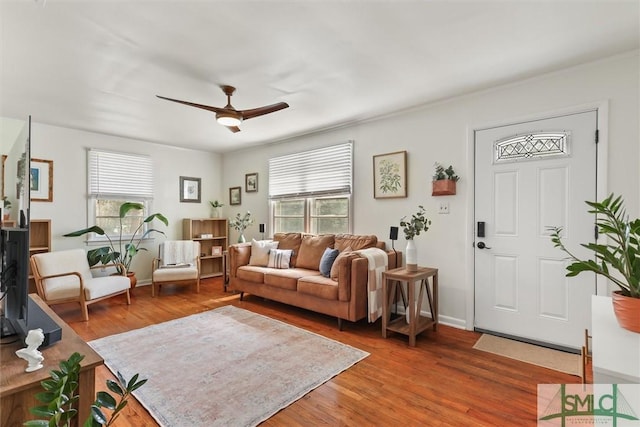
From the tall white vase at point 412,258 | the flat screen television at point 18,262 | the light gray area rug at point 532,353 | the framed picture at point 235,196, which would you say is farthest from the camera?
the framed picture at point 235,196

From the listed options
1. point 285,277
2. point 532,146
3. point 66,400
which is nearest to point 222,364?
point 285,277

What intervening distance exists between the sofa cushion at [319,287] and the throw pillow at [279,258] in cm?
73

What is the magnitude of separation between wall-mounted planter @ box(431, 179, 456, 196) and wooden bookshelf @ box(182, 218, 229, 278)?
4.00 meters

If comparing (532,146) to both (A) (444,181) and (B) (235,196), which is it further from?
(B) (235,196)

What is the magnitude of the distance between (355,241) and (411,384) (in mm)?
1961

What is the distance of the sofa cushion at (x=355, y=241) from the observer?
12.7 feet

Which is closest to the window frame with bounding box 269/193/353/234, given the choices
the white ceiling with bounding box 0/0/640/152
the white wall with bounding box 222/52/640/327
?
the white wall with bounding box 222/52/640/327

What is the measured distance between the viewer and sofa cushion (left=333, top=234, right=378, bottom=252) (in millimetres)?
3885

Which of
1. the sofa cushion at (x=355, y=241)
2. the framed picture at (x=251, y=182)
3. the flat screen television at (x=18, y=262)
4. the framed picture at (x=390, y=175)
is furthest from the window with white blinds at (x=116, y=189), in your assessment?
the framed picture at (x=390, y=175)

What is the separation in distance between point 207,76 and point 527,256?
135 inches

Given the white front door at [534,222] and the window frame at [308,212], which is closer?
the white front door at [534,222]

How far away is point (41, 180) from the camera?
429cm

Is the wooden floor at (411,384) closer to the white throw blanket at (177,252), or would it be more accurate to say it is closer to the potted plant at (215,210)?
the white throw blanket at (177,252)

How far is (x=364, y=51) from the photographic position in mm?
2439
